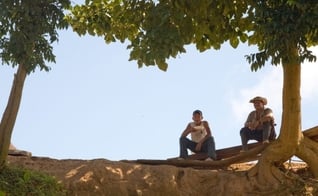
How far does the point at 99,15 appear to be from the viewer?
990cm

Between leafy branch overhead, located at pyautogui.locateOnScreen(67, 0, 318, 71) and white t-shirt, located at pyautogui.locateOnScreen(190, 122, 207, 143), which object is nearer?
leafy branch overhead, located at pyautogui.locateOnScreen(67, 0, 318, 71)

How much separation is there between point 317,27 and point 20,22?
12.2 ft

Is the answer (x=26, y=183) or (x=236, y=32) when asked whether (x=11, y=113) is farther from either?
(x=236, y=32)

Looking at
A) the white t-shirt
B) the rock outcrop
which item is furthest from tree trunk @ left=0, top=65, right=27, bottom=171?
the white t-shirt

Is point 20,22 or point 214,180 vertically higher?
point 20,22

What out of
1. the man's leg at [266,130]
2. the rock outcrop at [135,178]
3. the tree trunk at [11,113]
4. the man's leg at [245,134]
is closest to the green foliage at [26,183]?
the tree trunk at [11,113]

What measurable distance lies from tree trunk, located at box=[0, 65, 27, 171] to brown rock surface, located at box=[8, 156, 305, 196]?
3.15 ft

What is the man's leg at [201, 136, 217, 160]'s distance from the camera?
10273mm

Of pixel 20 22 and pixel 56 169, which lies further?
pixel 56 169

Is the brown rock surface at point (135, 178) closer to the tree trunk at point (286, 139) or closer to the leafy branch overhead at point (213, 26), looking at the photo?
the tree trunk at point (286, 139)

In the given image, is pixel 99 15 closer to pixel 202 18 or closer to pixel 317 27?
pixel 202 18

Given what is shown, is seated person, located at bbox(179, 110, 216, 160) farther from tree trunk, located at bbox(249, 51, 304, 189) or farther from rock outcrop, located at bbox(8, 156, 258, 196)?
tree trunk, located at bbox(249, 51, 304, 189)

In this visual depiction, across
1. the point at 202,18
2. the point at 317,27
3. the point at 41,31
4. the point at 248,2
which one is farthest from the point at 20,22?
the point at 317,27

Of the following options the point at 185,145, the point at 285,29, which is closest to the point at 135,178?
the point at 185,145
